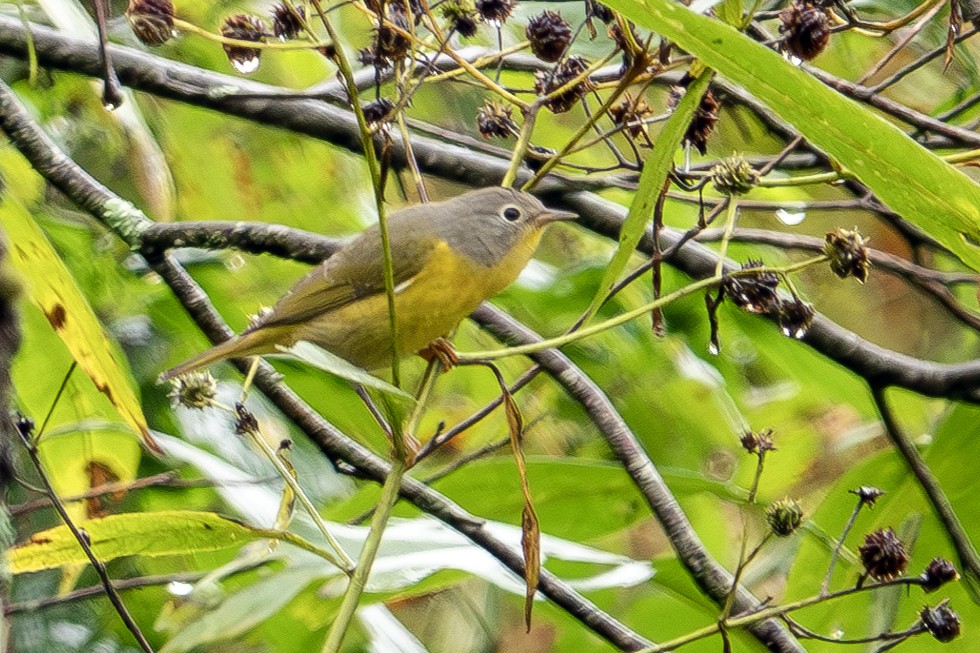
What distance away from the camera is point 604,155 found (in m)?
4.24

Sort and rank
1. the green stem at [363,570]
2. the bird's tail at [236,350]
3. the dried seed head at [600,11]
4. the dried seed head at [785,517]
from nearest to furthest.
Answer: the green stem at [363,570] < the dried seed head at [785,517] < the dried seed head at [600,11] < the bird's tail at [236,350]

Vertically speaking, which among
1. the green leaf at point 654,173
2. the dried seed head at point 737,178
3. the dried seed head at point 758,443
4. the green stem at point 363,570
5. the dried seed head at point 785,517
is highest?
the dried seed head at point 737,178

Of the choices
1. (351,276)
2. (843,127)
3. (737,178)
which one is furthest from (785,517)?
(351,276)

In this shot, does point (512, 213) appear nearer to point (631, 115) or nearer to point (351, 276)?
point (351, 276)

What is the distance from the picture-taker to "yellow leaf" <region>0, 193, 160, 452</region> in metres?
1.72

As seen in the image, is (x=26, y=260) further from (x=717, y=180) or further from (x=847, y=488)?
(x=847, y=488)

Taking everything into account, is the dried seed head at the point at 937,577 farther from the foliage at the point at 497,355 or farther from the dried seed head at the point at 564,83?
the dried seed head at the point at 564,83

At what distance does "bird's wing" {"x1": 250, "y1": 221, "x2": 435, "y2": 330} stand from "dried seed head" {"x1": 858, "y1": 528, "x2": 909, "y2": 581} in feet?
3.79

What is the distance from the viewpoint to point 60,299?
1728 mm

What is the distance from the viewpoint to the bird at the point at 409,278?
99.7 inches

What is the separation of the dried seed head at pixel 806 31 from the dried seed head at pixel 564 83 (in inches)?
12.5

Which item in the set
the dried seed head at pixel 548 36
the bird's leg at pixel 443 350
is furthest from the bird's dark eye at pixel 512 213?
the dried seed head at pixel 548 36

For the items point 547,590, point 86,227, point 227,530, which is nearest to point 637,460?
point 547,590

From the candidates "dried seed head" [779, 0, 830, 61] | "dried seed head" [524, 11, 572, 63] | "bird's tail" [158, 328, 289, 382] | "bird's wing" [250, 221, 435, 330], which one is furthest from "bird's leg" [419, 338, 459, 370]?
"dried seed head" [779, 0, 830, 61]
